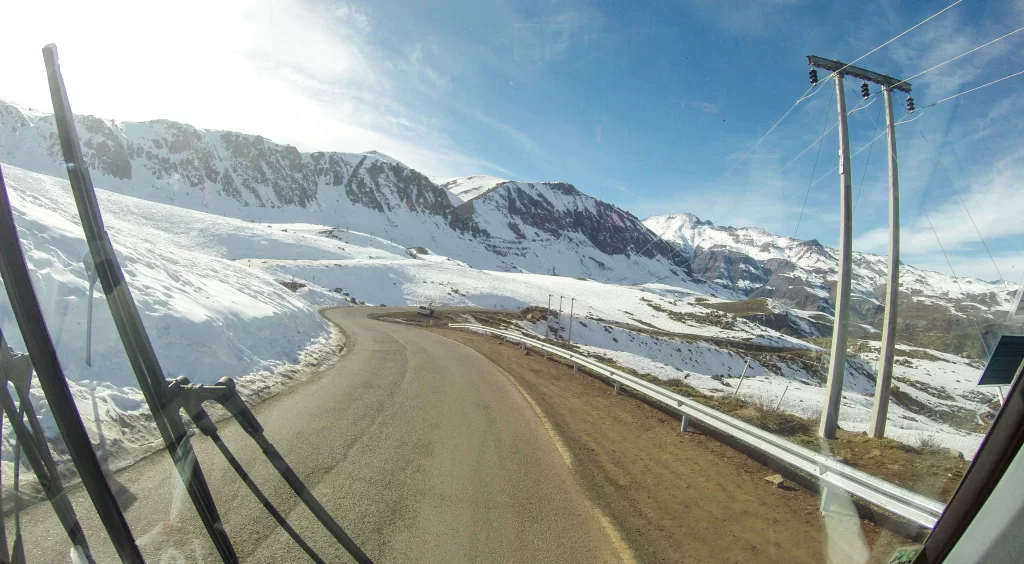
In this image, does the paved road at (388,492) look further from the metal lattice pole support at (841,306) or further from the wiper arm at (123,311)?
the metal lattice pole support at (841,306)

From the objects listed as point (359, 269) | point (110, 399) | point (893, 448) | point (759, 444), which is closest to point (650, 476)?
point (759, 444)

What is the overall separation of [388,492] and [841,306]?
8.91 metres

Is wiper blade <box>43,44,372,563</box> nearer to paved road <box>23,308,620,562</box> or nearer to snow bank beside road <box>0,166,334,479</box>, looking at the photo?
snow bank beside road <box>0,166,334,479</box>

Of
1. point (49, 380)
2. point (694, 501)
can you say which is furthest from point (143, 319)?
point (694, 501)

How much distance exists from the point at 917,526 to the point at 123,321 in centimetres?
685

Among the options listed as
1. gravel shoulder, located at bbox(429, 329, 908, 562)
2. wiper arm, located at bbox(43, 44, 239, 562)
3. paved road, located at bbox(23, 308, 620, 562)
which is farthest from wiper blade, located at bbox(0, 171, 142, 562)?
gravel shoulder, located at bbox(429, 329, 908, 562)

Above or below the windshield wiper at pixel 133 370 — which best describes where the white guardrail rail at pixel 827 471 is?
below

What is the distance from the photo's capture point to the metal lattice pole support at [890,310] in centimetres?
880

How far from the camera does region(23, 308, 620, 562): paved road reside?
3.86 metres

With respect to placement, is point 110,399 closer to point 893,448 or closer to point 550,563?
point 550,563

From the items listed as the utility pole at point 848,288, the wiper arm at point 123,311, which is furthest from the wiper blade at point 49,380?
the utility pole at point 848,288

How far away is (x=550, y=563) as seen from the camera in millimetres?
4105

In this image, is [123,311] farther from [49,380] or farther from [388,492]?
[388,492]

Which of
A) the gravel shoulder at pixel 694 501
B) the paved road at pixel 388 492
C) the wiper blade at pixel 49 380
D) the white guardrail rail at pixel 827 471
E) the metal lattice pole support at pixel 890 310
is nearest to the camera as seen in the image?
the wiper blade at pixel 49 380
